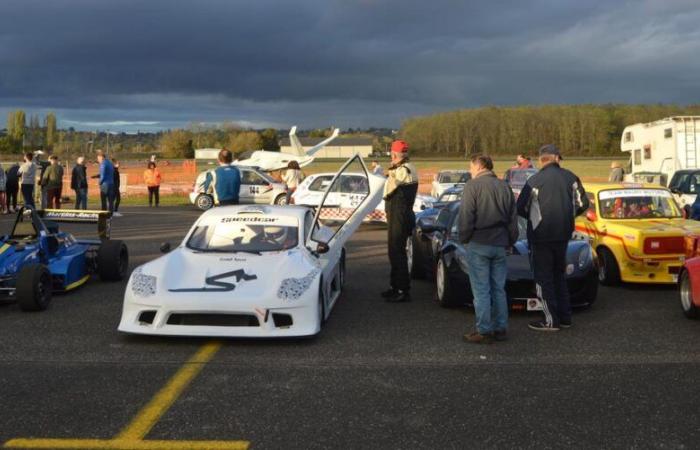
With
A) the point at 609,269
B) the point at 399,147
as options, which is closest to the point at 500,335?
the point at 399,147

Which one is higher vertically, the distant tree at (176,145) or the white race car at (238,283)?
the distant tree at (176,145)

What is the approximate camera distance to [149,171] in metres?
26.2

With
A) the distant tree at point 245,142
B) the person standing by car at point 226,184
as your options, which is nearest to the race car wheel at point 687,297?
the person standing by car at point 226,184

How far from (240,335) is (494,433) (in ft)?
8.75

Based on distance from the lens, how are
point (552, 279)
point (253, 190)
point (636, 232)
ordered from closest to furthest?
point (552, 279) → point (636, 232) → point (253, 190)

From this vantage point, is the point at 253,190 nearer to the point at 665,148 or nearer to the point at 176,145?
the point at 665,148

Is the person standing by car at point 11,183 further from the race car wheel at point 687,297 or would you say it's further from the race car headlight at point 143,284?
the race car wheel at point 687,297

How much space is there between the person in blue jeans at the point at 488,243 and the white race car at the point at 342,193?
9.99 meters

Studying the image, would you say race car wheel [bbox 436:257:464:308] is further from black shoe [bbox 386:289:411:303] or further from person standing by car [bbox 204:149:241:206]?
person standing by car [bbox 204:149:241:206]

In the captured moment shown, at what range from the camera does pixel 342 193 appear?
1794 cm

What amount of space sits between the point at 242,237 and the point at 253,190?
705 inches

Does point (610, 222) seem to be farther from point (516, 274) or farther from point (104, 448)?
point (104, 448)

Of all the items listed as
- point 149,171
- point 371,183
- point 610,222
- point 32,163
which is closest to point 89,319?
point 371,183

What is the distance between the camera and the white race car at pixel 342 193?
17.7 meters
